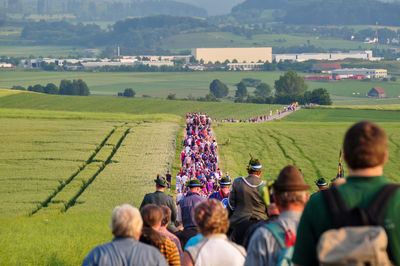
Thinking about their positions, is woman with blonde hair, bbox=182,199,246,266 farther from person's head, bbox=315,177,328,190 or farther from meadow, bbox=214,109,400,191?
meadow, bbox=214,109,400,191

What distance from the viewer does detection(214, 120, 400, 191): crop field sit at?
4897 centimetres

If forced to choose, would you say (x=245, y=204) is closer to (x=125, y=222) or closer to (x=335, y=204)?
(x=125, y=222)

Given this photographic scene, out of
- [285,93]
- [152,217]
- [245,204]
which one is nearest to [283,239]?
[152,217]

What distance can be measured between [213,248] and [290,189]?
5.22ft

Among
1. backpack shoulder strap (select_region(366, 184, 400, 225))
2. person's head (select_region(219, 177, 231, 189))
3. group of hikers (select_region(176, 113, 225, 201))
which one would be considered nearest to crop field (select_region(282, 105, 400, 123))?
group of hikers (select_region(176, 113, 225, 201))

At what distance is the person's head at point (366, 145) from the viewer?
6.28m

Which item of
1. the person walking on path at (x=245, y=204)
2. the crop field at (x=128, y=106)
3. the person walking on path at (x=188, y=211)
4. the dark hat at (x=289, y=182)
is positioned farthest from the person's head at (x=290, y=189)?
the crop field at (x=128, y=106)

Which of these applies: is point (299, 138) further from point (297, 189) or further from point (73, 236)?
point (297, 189)

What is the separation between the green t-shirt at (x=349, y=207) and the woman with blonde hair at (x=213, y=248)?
6.92ft

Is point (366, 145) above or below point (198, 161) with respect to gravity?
above

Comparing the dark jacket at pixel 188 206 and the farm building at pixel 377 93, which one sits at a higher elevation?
the dark jacket at pixel 188 206

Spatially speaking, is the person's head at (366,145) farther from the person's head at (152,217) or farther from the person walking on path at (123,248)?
the person's head at (152,217)

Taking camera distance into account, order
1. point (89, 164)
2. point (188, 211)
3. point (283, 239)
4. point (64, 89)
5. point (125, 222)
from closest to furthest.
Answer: point (283, 239) → point (125, 222) → point (188, 211) → point (89, 164) → point (64, 89)

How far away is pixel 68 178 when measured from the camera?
1564 inches
